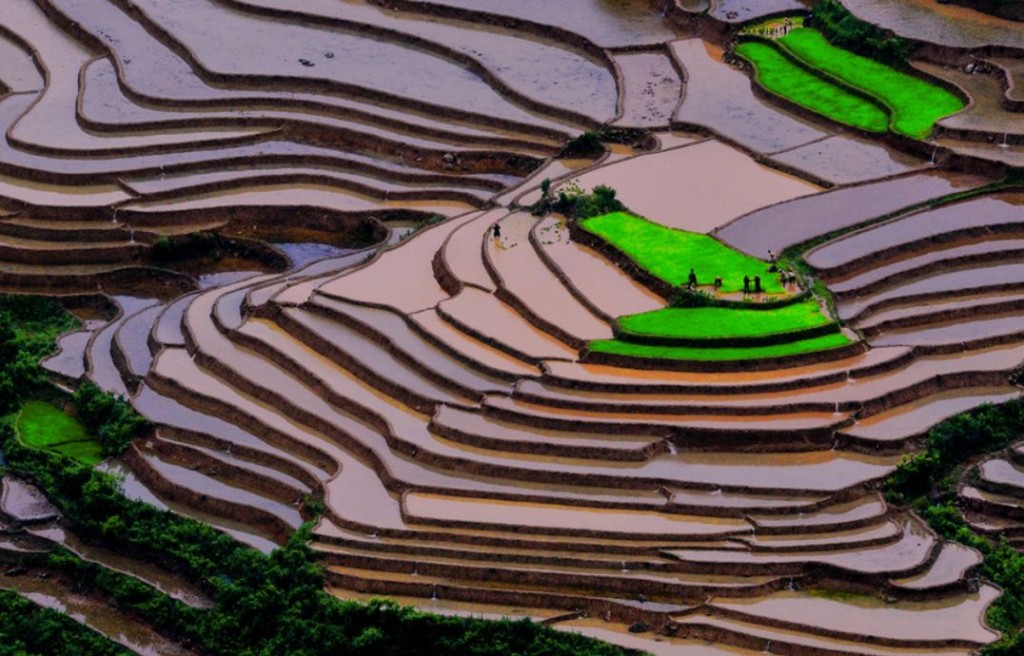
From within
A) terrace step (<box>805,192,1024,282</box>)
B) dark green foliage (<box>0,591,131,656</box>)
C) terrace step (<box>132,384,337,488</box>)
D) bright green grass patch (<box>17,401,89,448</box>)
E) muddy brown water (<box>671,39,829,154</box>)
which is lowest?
dark green foliage (<box>0,591,131,656</box>)

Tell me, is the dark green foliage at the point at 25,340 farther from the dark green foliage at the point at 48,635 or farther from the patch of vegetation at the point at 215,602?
the dark green foliage at the point at 48,635

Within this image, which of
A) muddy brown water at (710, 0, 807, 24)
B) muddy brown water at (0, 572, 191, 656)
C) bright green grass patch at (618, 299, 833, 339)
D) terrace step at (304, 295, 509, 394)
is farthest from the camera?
muddy brown water at (710, 0, 807, 24)

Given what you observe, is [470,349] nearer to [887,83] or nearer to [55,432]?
[55,432]

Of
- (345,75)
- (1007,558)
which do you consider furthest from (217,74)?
(1007,558)

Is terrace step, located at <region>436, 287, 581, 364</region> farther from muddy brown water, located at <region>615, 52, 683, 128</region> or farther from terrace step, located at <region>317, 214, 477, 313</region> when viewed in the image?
muddy brown water, located at <region>615, 52, 683, 128</region>

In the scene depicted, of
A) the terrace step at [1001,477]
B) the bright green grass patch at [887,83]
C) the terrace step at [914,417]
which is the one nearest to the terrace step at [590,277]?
the terrace step at [914,417]

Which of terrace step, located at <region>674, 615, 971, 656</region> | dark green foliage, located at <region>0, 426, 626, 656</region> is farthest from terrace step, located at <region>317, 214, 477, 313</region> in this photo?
terrace step, located at <region>674, 615, 971, 656</region>
